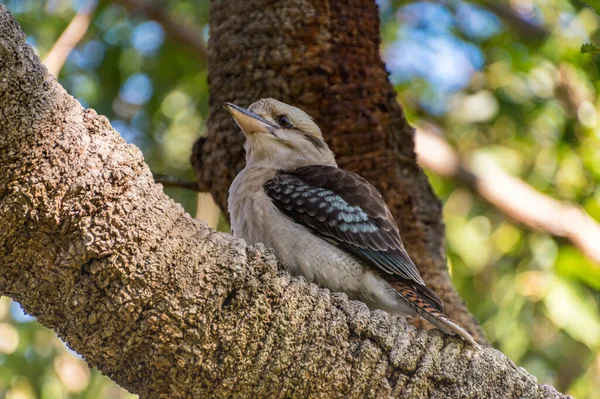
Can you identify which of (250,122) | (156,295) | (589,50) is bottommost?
(156,295)

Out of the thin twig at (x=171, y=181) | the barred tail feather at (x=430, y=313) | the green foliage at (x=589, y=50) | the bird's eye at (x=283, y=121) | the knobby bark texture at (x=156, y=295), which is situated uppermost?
the green foliage at (x=589, y=50)

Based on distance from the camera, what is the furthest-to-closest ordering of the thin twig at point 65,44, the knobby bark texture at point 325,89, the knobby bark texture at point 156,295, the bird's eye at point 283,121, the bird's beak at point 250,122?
1. the thin twig at point 65,44
2. the knobby bark texture at point 325,89
3. the bird's eye at point 283,121
4. the bird's beak at point 250,122
5. the knobby bark texture at point 156,295

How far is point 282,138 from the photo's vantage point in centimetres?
492

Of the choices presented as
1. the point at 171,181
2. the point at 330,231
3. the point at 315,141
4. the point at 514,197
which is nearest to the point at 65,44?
the point at 171,181

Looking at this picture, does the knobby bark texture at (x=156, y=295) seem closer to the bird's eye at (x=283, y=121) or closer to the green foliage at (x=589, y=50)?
the green foliage at (x=589, y=50)

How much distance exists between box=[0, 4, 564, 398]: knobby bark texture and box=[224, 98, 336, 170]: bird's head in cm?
171

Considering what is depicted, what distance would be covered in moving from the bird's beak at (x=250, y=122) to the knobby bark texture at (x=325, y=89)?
0.35 m

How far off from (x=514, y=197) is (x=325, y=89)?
3014 millimetres

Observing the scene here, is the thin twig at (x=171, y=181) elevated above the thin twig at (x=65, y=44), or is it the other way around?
the thin twig at (x=65, y=44)

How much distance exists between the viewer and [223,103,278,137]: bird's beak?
15.4ft

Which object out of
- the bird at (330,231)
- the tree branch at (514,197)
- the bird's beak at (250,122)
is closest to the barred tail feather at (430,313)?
the bird at (330,231)

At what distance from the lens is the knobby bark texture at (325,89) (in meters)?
5.07

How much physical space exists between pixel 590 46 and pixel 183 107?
5240 millimetres

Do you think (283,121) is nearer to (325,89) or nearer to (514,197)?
(325,89)
